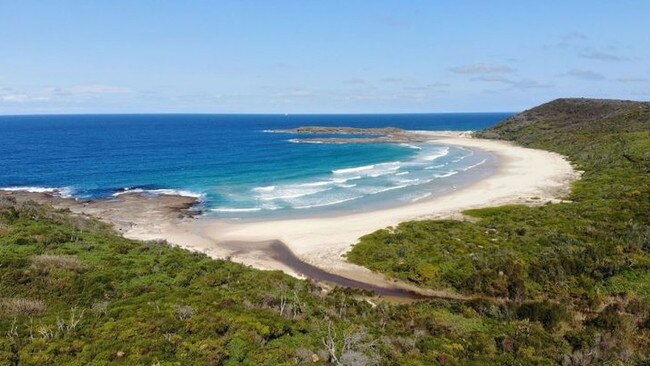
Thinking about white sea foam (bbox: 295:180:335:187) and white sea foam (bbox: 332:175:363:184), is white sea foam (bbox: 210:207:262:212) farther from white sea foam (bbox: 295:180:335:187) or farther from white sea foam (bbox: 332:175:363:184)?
white sea foam (bbox: 332:175:363:184)

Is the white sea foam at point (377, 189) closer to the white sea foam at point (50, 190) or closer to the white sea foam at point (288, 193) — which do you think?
the white sea foam at point (288, 193)

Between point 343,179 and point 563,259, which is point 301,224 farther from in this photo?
point 343,179

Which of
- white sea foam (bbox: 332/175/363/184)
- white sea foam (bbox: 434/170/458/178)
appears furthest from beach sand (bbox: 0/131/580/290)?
white sea foam (bbox: 332/175/363/184)

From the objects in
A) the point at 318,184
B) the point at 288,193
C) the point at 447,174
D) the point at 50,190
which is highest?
the point at 447,174

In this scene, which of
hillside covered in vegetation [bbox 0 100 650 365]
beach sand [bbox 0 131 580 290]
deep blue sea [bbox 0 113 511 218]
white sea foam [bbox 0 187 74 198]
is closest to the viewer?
hillside covered in vegetation [bbox 0 100 650 365]

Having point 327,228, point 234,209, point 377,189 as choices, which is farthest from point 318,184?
point 327,228
